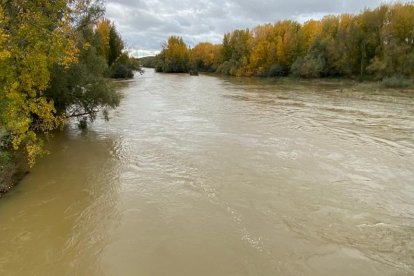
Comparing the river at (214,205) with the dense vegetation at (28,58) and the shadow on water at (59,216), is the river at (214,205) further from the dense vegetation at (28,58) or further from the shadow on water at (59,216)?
the dense vegetation at (28,58)

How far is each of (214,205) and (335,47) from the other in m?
56.0

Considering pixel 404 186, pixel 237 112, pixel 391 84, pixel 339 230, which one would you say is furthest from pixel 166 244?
pixel 391 84

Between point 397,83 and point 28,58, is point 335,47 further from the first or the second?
point 28,58

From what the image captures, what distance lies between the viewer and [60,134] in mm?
18938

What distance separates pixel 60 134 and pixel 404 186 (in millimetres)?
15552

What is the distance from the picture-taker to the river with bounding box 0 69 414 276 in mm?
7840

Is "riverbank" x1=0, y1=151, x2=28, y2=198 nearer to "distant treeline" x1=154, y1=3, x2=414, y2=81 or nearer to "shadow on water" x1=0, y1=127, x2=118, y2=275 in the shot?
"shadow on water" x1=0, y1=127, x2=118, y2=275

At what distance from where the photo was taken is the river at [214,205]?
7840 mm

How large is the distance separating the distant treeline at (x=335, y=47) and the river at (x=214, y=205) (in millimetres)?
38358

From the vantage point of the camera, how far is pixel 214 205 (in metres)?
10.6

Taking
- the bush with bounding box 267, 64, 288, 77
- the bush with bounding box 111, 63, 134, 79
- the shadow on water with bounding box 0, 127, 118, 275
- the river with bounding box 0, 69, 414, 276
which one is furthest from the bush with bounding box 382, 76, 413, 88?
the shadow on water with bounding box 0, 127, 118, 275

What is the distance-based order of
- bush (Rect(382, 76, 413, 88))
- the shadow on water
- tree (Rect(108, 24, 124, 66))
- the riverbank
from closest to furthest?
1. the shadow on water
2. the riverbank
3. bush (Rect(382, 76, 413, 88))
4. tree (Rect(108, 24, 124, 66))

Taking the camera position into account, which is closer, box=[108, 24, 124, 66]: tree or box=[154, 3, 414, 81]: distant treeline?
box=[154, 3, 414, 81]: distant treeline

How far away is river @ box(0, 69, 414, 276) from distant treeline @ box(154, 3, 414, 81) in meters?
38.4
